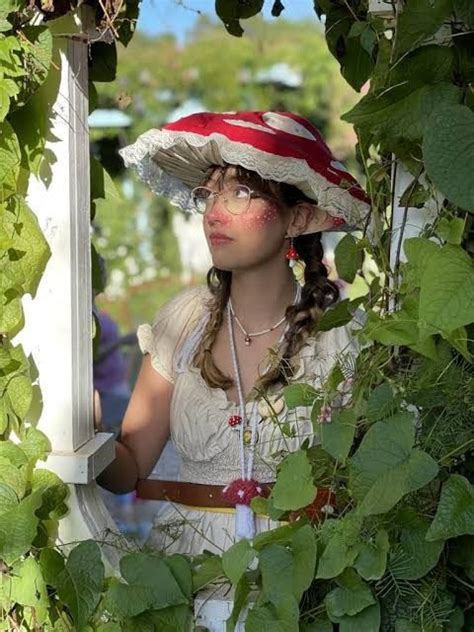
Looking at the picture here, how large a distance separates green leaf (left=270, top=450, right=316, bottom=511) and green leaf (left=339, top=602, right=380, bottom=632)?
0.39 ft

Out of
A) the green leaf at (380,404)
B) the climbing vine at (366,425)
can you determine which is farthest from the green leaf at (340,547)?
the green leaf at (380,404)

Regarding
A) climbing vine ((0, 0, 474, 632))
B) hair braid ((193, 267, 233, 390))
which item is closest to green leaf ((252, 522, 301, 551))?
climbing vine ((0, 0, 474, 632))

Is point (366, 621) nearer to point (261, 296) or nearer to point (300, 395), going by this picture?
point (300, 395)

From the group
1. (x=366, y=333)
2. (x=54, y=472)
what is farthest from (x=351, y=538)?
(x=54, y=472)

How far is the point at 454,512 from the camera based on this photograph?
0.93m

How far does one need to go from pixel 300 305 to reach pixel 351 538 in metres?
0.70

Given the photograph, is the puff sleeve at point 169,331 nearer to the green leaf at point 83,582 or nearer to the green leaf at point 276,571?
the green leaf at point 83,582

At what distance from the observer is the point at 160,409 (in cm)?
170

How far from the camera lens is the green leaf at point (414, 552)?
98cm

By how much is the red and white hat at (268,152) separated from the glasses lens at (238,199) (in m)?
→ 0.05

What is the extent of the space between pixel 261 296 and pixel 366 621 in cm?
73

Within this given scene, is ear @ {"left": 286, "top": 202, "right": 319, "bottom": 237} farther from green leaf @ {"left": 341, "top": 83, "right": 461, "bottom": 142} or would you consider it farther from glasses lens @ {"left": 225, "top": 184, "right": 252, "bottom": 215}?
green leaf @ {"left": 341, "top": 83, "right": 461, "bottom": 142}

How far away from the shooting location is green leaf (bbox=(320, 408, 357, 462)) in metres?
1.00

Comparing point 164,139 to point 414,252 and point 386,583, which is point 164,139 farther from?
point 386,583
